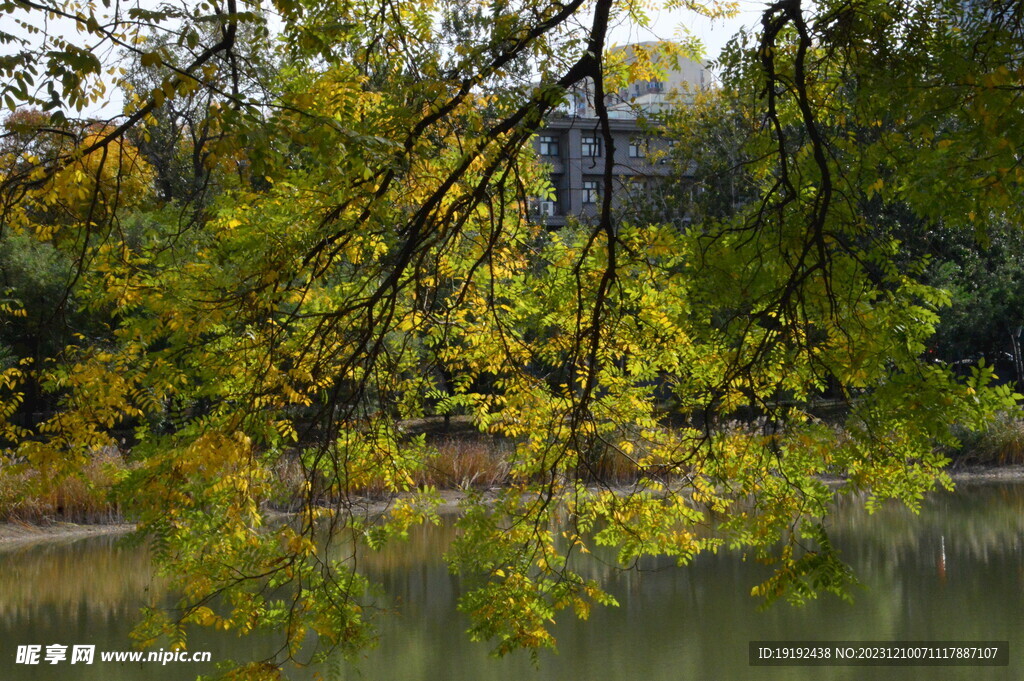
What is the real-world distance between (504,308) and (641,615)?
3.82 m

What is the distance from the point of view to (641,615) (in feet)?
29.0

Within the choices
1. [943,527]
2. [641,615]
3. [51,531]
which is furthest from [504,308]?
→ [51,531]

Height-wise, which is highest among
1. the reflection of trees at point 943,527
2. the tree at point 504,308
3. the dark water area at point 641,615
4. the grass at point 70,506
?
the tree at point 504,308

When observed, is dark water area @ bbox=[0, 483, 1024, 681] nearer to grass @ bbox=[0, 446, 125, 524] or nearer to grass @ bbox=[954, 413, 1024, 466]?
grass @ bbox=[0, 446, 125, 524]

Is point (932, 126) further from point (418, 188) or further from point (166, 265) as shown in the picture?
point (166, 265)

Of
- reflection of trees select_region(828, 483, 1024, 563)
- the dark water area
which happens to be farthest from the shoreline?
reflection of trees select_region(828, 483, 1024, 563)

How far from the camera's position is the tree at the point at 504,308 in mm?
4520

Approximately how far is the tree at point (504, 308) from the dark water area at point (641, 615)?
1.18 metres

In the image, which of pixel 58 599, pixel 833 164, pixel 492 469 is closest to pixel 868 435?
pixel 833 164

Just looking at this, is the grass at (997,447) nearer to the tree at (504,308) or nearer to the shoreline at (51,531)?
the shoreline at (51,531)

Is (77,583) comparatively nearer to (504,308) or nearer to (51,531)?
(51,531)

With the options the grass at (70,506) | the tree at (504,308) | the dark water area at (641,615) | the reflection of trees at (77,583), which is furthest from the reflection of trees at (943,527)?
the grass at (70,506)

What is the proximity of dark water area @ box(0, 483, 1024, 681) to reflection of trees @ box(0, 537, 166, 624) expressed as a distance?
0.06 ft

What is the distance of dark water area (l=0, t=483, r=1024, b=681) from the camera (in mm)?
7617
